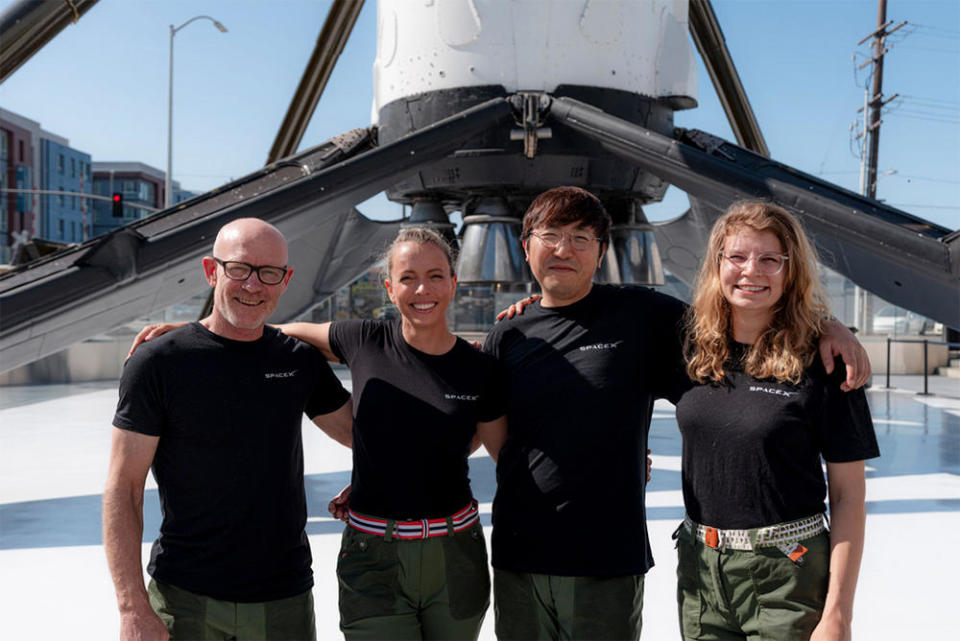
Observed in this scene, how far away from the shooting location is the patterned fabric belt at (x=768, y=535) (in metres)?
2.16

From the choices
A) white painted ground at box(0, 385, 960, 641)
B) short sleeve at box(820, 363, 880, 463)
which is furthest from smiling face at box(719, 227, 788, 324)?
white painted ground at box(0, 385, 960, 641)

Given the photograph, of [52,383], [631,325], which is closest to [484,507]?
[631,325]

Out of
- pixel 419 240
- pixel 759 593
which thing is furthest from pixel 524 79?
pixel 759 593

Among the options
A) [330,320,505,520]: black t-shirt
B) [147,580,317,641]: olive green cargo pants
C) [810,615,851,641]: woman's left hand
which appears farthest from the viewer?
[330,320,505,520]: black t-shirt

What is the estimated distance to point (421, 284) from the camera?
2.59 m

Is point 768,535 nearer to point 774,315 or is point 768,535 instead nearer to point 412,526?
point 774,315

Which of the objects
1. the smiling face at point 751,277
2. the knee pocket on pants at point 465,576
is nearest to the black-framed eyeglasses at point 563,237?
the smiling face at point 751,277

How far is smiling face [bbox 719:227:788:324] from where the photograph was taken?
2.26m

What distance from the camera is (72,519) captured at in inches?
223

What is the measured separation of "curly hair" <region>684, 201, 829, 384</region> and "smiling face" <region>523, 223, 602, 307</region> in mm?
401

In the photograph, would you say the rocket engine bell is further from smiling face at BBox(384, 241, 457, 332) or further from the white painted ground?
smiling face at BBox(384, 241, 457, 332)

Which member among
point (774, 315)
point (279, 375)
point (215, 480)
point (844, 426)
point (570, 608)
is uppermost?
point (774, 315)

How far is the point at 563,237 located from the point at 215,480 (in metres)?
1.38

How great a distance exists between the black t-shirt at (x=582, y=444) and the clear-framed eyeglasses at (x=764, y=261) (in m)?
0.38
